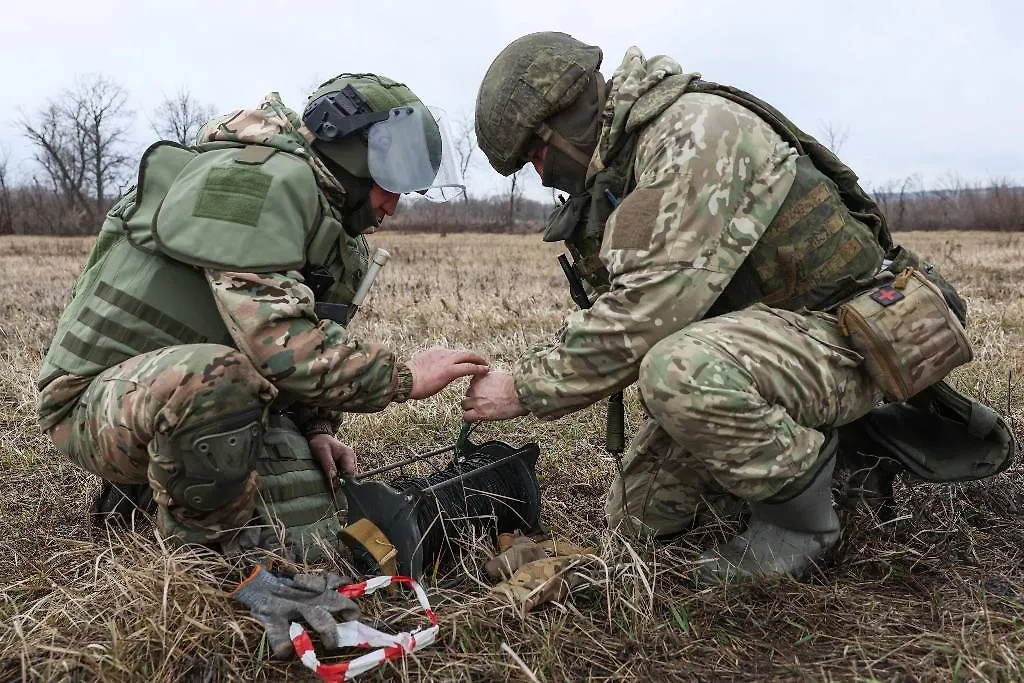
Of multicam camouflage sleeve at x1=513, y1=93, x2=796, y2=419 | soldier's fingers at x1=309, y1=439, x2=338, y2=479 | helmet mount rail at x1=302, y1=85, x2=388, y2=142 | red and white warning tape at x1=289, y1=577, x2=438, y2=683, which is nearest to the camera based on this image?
red and white warning tape at x1=289, y1=577, x2=438, y2=683

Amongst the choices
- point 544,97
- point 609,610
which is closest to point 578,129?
point 544,97

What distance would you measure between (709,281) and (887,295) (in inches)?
24.3

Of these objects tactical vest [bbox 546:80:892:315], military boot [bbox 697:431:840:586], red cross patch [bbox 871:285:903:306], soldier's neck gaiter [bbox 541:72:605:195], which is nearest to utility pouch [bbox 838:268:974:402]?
red cross patch [bbox 871:285:903:306]

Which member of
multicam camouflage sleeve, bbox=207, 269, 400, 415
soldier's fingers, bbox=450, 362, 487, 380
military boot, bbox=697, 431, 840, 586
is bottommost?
military boot, bbox=697, 431, 840, 586

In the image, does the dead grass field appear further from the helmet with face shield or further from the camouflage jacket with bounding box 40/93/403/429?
the helmet with face shield

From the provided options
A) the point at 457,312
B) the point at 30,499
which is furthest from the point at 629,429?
the point at 457,312

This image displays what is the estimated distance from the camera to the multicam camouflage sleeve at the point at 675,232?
2.89m

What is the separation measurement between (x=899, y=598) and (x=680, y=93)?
5.91 feet

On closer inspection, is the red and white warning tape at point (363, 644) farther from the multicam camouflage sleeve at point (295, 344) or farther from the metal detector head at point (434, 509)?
the multicam camouflage sleeve at point (295, 344)

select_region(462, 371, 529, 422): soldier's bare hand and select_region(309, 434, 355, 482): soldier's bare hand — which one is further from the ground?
select_region(462, 371, 529, 422): soldier's bare hand

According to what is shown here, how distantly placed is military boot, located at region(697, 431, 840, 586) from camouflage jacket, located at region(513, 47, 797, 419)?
2.08 feet

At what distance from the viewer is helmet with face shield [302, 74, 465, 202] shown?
331 cm

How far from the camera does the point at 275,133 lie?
3.29 metres

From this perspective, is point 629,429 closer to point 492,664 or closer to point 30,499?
point 492,664
